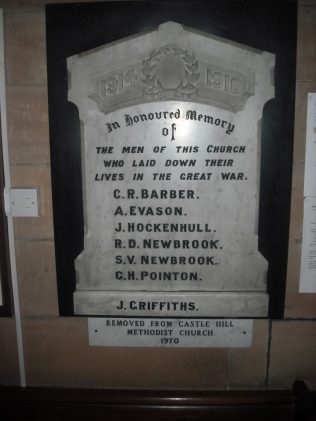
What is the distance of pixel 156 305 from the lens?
4.58ft

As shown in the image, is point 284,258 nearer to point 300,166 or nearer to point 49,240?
point 300,166

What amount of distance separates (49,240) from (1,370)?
2.45 ft

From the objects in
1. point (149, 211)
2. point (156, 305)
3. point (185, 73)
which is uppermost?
point (185, 73)

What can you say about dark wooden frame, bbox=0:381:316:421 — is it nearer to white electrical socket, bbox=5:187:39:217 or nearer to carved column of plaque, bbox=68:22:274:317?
carved column of plaque, bbox=68:22:274:317

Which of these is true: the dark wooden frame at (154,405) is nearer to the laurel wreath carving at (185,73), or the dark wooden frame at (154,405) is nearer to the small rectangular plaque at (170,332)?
A: the small rectangular plaque at (170,332)

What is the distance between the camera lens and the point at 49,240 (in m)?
1.41

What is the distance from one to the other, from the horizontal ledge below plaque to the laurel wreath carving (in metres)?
0.95

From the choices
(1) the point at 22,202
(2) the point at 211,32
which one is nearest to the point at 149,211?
(1) the point at 22,202

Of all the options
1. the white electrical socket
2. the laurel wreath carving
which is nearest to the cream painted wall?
the white electrical socket

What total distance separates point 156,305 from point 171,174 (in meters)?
0.64

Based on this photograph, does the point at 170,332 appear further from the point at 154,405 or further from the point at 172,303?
the point at 154,405

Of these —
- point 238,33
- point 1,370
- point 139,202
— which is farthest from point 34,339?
point 238,33

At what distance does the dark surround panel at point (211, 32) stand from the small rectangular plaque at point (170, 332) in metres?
0.23

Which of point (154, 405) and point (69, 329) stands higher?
point (69, 329)
